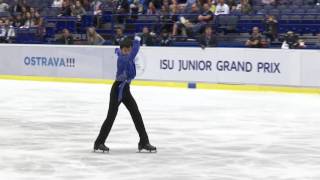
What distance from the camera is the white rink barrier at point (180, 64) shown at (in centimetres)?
2169

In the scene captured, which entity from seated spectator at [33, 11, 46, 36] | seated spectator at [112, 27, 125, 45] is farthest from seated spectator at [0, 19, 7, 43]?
seated spectator at [112, 27, 125, 45]

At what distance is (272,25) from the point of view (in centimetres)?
2320

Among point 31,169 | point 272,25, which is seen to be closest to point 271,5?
point 272,25

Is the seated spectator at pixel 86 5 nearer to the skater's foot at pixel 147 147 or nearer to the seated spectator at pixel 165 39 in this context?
the seated spectator at pixel 165 39

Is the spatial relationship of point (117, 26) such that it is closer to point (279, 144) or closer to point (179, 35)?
point (179, 35)

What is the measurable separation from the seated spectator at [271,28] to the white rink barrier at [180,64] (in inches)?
50.6

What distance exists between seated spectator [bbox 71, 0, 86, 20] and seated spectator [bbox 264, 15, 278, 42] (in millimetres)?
8102

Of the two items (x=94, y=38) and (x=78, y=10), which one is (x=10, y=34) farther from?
(x=94, y=38)

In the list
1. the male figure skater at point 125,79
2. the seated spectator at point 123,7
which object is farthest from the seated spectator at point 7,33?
the male figure skater at point 125,79

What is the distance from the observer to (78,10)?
28922mm

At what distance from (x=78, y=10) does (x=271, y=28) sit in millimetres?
8646

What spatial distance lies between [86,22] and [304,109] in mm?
13422

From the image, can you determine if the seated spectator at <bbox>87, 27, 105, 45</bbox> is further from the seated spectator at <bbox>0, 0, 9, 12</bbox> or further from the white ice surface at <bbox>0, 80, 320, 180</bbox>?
the seated spectator at <bbox>0, 0, 9, 12</bbox>

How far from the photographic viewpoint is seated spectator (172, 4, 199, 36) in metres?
25.2
